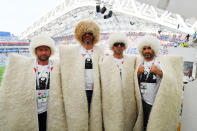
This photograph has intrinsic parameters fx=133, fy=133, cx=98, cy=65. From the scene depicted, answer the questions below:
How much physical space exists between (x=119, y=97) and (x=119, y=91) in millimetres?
66

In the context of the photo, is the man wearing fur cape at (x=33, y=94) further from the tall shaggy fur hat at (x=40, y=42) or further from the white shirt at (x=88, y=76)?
the white shirt at (x=88, y=76)

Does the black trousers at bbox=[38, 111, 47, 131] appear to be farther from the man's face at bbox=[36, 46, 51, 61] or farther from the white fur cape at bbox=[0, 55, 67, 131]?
the man's face at bbox=[36, 46, 51, 61]

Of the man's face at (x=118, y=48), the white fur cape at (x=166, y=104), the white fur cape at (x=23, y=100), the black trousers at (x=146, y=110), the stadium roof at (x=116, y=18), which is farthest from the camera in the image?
the stadium roof at (x=116, y=18)

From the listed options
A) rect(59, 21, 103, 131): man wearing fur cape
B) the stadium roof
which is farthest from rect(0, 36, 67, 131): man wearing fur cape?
the stadium roof

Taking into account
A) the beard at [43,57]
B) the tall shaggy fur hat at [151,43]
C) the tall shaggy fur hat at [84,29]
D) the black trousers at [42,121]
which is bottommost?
the black trousers at [42,121]

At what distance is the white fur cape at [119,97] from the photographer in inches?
57.7

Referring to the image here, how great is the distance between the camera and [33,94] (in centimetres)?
134

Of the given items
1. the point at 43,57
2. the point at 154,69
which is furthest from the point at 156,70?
the point at 43,57

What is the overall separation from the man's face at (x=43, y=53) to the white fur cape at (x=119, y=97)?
2.01 feet

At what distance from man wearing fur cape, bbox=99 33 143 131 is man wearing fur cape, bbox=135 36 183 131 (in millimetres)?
104

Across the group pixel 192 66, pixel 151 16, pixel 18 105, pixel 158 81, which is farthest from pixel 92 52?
pixel 151 16

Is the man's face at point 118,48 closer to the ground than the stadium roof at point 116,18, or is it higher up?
closer to the ground

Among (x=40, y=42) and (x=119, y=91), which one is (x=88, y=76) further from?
(x=40, y=42)

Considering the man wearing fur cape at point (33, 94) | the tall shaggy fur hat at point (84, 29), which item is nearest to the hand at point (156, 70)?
the tall shaggy fur hat at point (84, 29)
